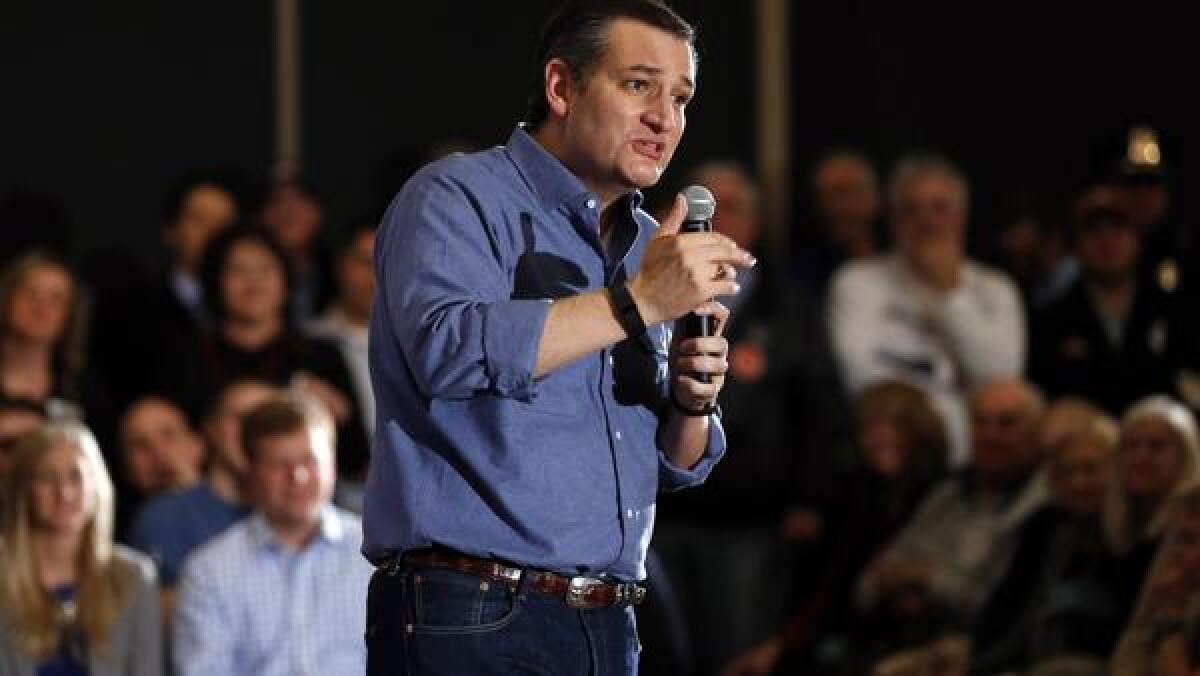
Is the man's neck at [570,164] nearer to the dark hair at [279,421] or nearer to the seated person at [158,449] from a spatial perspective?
the dark hair at [279,421]

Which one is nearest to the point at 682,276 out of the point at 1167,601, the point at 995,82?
the point at 1167,601

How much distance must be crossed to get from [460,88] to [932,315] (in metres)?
2.37

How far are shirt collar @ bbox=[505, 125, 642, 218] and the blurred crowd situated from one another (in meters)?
2.16

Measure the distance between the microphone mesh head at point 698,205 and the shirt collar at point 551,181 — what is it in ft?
0.48

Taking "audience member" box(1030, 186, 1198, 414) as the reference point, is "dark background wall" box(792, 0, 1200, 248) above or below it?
above

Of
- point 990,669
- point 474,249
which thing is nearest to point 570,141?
point 474,249

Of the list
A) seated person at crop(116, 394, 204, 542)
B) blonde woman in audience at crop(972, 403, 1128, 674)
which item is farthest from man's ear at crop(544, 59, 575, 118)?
seated person at crop(116, 394, 204, 542)

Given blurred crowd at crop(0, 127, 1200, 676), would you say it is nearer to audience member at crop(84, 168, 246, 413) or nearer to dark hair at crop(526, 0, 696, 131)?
audience member at crop(84, 168, 246, 413)

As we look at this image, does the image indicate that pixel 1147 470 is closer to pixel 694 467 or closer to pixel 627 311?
pixel 694 467

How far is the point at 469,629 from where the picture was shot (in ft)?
8.96

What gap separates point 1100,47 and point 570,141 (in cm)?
547

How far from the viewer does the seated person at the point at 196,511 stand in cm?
563

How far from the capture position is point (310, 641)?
16.5ft

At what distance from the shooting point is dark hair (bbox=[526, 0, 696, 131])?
2891mm
